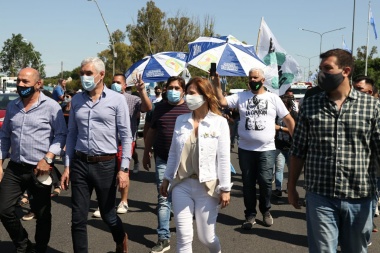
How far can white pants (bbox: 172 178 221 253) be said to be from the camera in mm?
4223

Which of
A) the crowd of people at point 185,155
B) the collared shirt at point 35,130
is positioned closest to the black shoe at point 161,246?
the crowd of people at point 185,155

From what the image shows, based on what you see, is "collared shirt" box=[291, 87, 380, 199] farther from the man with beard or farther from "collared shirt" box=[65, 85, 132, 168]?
"collared shirt" box=[65, 85, 132, 168]

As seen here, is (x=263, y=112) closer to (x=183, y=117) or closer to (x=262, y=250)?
(x=262, y=250)

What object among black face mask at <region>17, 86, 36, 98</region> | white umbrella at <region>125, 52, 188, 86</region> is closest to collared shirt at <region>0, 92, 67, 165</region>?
black face mask at <region>17, 86, 36, 98</region>

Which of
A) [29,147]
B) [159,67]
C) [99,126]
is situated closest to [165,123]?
[99,126]

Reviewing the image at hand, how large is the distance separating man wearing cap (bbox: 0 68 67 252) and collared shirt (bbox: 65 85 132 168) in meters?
0.23

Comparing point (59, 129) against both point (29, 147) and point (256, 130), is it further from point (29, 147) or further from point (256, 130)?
point (256, 130)

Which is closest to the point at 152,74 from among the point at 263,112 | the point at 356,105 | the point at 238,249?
the point at 263,112

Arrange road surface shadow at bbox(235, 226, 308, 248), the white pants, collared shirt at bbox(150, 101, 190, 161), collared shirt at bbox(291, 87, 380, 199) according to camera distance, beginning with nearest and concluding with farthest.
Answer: collared shirt at bbox(291, 87, 380, 199) < the white pants < collared shirt at bbox(150, 101, 190, 161) < road surface shadow at bbox(235, 226, 308, 248)

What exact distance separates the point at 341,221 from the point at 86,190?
235 centimetres

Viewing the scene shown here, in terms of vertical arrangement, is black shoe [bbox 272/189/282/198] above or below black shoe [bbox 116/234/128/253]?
below

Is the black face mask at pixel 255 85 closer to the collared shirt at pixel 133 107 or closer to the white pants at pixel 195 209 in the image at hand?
the collared shirt at pixel 133 107

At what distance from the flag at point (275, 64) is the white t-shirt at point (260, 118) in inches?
136

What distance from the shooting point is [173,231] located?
634 cm
